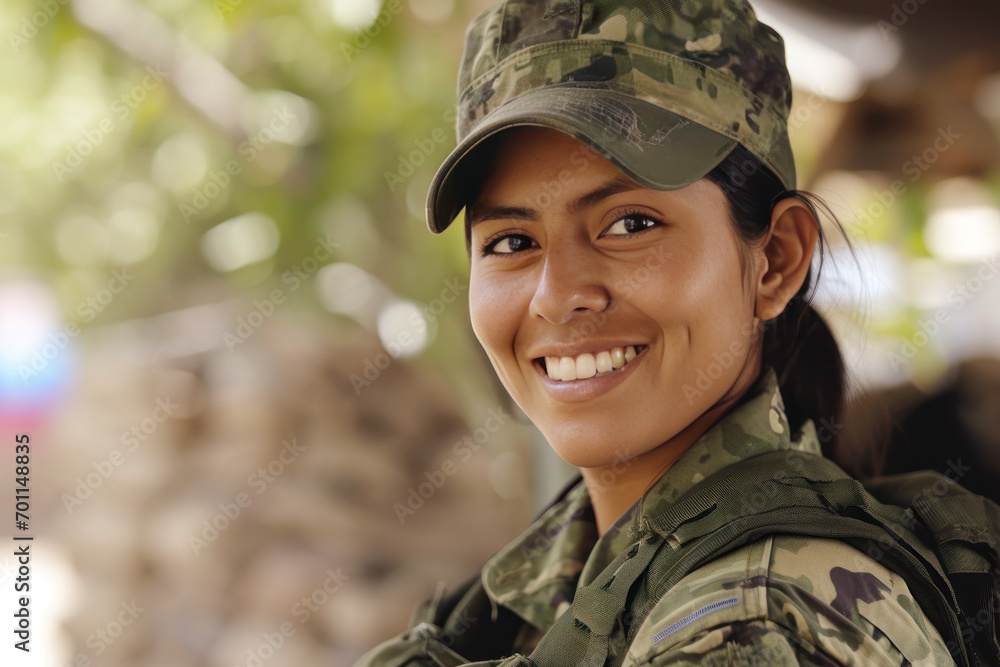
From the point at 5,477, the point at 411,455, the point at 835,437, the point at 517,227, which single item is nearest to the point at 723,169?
the point at 517,227

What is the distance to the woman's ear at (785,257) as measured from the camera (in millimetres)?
1233

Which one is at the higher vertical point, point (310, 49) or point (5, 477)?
point (310, 49)

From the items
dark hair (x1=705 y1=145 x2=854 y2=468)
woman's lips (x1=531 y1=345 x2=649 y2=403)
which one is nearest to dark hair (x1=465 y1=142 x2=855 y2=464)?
dark hair (x1=705 y1=145 x2=854 y2=468)

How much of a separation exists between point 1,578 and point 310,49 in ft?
8.81

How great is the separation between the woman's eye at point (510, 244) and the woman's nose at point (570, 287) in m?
0.11

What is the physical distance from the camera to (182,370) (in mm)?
3789

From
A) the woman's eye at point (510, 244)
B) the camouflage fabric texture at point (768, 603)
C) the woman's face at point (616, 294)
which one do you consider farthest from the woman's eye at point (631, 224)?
the camouflage fabric texture at point (768, 603)

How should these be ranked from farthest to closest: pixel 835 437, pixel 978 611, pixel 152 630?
1. pixel 152 630
2. pixel 835 437
3. pixel 978 611

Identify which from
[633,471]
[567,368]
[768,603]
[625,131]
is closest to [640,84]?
[625,131]

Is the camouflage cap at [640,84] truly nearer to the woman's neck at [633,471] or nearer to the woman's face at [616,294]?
the woman's face at [616,294]

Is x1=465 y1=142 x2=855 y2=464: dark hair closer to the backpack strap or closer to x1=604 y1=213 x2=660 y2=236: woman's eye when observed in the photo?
x1=604 y1=213 x2=660 y2=236: woman's eye

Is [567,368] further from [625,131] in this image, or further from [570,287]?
[625,131]

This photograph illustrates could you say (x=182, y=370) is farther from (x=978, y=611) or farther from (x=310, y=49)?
(x=978, y=611)

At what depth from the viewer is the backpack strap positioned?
96 cm
